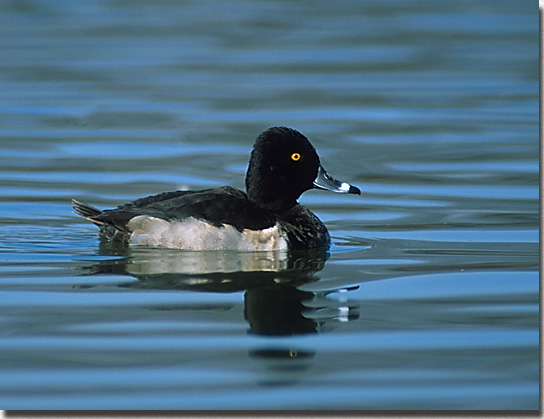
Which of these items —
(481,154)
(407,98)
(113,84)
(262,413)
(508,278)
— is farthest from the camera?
(113,84)

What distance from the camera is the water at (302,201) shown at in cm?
585

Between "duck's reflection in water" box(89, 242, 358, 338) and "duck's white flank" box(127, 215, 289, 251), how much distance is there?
0.22ft

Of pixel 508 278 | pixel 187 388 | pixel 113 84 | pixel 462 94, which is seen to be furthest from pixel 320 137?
pixel 187 388

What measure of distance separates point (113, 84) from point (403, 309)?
1023 centimetres

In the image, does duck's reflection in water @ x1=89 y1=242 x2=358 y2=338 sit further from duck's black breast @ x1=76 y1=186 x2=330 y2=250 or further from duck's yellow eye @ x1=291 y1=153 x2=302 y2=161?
duck's yellow eye @ x1=291 y1=153 x2=302 y2=161

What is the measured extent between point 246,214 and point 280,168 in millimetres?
565

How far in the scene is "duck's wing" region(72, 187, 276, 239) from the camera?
8461 mm

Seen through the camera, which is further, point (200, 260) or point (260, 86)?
point (260, 86)

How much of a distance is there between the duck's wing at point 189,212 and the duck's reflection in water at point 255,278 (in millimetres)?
205

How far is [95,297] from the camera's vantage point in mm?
7215

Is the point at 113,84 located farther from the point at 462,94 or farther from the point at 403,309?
the point at 403,309

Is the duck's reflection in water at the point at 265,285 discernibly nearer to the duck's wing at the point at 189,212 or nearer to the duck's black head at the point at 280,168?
the duck's wing at the point at 189,212

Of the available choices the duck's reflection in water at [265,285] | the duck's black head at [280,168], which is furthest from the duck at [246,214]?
the duck's reflection in water at [265,285]

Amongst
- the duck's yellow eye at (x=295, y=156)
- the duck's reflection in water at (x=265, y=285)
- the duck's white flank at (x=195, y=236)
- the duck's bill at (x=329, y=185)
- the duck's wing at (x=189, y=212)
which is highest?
the duck's yellow eye at (x=295, y=156)
